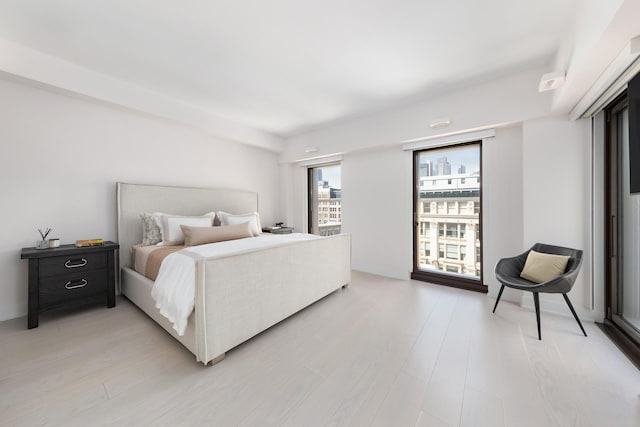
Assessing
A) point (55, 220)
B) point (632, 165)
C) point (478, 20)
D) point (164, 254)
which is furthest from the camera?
point (55, 220)

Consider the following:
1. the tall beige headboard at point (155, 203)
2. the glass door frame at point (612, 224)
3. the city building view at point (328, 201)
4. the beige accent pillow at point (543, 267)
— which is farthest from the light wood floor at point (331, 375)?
the city building view at point (328, 201)

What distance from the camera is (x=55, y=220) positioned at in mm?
2539

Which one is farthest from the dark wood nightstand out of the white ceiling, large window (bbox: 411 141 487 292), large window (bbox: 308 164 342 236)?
large window (bbox: 411 141 487 292)

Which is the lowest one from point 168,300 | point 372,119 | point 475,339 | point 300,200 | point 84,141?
point 475,339

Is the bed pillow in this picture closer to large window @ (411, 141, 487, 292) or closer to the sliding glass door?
large window @ (411, 141, 487, 292)

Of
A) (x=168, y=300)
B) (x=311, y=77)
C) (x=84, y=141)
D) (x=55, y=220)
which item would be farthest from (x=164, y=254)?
(x=311, y=77)

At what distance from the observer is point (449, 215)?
340cm

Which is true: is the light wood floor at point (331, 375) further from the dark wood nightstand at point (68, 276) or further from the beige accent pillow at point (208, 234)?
the beige accent pillow at point (208, 234)

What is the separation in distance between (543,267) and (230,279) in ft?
9.27

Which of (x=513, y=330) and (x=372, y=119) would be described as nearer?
(x=513, y=330)

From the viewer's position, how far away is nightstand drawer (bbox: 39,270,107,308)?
2.22 meters

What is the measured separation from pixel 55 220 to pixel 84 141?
0.93 meters

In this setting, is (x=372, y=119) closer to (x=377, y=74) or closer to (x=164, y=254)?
(x=377, y=74)

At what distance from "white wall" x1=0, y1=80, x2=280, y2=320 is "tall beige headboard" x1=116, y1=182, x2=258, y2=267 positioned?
0.14 m
